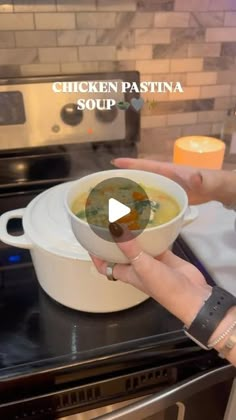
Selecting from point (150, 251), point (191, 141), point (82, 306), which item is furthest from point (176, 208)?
point (191, 141)

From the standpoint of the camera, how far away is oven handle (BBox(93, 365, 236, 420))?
1.92 ft

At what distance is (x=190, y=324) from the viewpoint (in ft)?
1.65

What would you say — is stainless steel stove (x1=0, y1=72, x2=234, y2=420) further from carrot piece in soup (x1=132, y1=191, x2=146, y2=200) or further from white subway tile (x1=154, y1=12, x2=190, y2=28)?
white subway tile (x1=154, y1=12, x2=190, y2=28)

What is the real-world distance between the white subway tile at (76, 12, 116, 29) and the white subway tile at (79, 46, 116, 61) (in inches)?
1.8

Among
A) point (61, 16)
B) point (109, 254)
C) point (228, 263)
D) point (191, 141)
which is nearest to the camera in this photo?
point (109, 254)

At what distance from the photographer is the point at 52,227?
24.4 inches

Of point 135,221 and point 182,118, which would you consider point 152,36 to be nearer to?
point 182,118

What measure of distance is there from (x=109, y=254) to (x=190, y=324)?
0.13m

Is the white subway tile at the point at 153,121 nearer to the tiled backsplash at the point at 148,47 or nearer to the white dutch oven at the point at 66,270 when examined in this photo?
the tiled backsplash at the point at 148,47

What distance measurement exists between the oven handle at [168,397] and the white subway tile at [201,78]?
731 millimetres

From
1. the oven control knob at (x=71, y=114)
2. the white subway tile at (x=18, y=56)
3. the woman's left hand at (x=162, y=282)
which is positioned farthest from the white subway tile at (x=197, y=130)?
the woman's left hand at (x=162, y=282)

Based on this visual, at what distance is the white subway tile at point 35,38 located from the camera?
0.92 m

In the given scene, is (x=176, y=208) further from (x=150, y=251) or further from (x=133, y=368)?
(x=133, y=368)

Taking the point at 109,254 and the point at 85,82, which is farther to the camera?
the point at 85,82
